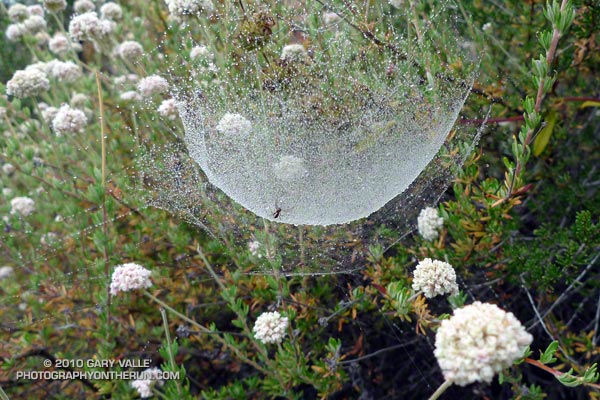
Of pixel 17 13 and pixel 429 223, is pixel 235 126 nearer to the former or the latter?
pixel 429 223

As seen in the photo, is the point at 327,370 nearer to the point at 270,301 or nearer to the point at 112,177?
the point at 270,301

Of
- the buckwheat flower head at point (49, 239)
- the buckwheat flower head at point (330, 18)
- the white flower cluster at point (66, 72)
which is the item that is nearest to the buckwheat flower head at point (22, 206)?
the buckwheat flower head at point (49, 239)

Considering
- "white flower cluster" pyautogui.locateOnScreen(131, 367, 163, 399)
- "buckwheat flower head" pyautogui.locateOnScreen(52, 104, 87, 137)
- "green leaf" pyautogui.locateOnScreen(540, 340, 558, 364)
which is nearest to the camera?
"green leaf" pyautogui.locateOnScreen(540, 340, 558, 364)

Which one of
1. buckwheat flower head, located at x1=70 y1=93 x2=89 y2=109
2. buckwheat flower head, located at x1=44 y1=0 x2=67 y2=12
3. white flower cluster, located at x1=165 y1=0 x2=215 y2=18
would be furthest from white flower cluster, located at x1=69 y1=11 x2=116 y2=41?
white flower cluster, located at x1=165 y1=0 x2=215 y2=18

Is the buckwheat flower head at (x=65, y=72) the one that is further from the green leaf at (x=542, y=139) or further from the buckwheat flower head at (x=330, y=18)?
the green leaf at (x=542, y=139)

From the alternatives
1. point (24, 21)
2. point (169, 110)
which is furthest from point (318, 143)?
point (24, 21)

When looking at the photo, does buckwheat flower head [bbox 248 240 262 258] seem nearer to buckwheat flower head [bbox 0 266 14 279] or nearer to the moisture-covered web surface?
the moisture-covered web surface

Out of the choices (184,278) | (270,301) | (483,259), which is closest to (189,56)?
(184,278)
